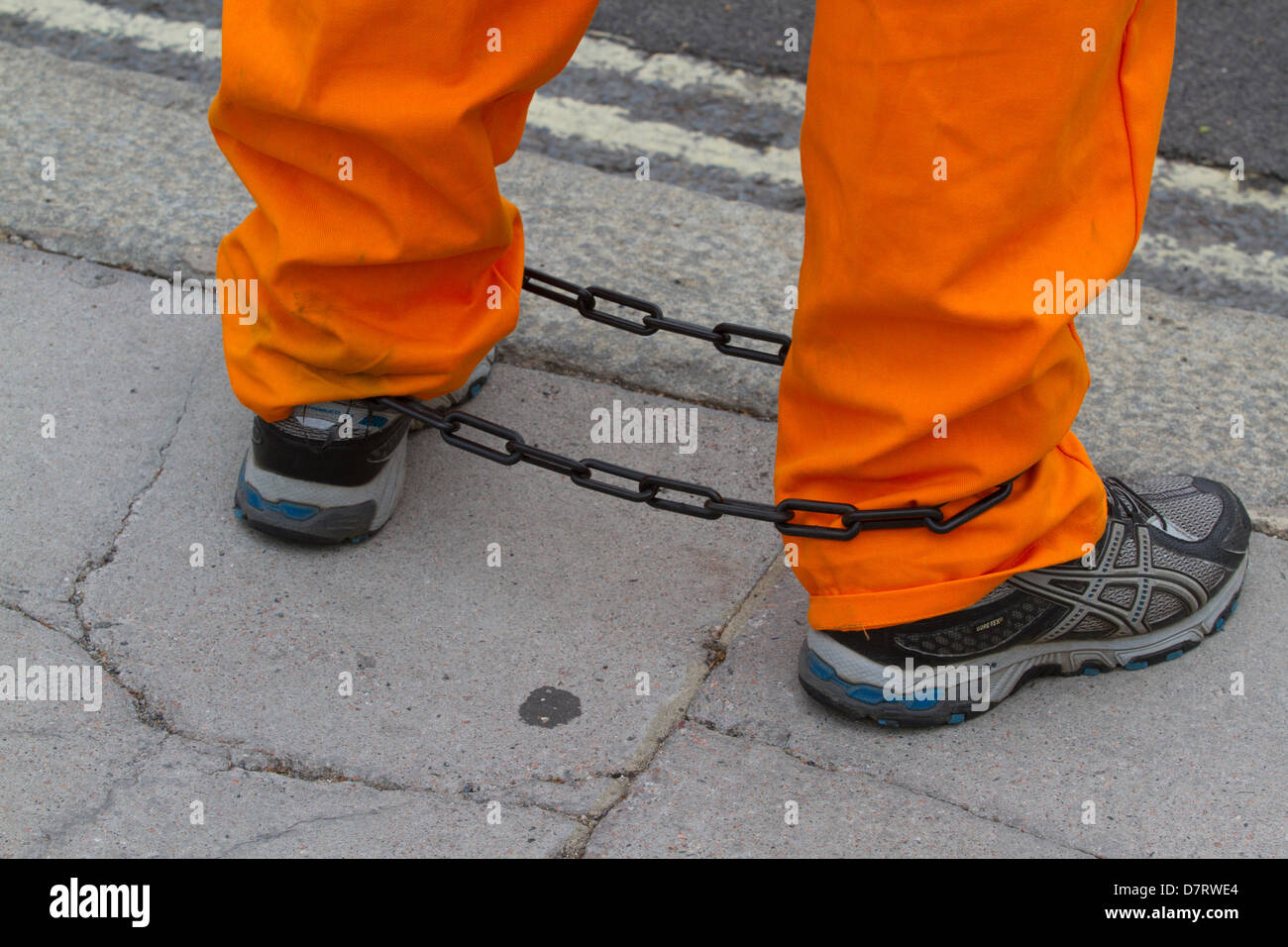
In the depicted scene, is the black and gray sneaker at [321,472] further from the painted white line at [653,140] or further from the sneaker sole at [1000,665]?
→ the painted white line at [653,140]

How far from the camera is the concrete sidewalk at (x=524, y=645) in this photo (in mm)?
1434

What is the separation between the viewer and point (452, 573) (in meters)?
1.76

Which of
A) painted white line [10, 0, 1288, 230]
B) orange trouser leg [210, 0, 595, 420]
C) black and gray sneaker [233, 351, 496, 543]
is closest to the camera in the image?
orange trouser leg [210, 0, 595, 420]

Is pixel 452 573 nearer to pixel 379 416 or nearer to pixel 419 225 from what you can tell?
pixel 379 416

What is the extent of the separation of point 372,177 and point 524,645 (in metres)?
0.63

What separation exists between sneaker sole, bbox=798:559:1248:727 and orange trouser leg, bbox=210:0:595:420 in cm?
63

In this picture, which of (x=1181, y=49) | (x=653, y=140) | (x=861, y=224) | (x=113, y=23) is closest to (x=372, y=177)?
(x=861, y=224)

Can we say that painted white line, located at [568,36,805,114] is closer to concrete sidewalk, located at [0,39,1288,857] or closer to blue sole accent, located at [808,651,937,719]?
concrete sidewalk, located at [0,39,1288,857]

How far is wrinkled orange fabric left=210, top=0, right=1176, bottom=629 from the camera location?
1.22m

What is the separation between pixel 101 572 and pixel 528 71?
2.86ft

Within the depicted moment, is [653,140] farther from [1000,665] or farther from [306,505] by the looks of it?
[1000,665]

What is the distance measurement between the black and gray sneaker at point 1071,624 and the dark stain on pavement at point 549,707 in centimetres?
30

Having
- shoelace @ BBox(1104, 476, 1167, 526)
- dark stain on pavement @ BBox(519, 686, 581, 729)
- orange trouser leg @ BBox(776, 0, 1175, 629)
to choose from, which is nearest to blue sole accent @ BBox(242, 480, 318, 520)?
dark stain on pavement @ BBox(519, 686, 581, 729)

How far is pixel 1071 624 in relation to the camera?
1633 millimetres
